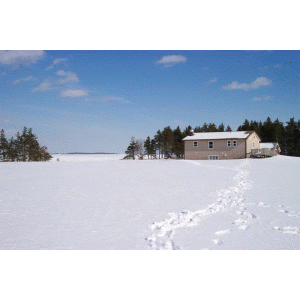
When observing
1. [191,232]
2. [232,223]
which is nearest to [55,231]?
[191,232]

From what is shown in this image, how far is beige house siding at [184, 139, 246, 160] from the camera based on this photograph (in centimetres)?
3844

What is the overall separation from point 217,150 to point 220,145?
3.28 ft

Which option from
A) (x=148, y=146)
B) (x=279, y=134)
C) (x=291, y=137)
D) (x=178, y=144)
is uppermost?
(x=279, y=134)

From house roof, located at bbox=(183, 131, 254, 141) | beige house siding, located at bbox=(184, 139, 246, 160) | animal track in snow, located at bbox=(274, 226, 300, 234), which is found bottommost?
animal track in snow, located at bbox=(274, 226, 300, 234)

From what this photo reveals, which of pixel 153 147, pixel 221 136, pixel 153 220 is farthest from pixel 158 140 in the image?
pixel 153 220

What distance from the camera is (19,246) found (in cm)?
454

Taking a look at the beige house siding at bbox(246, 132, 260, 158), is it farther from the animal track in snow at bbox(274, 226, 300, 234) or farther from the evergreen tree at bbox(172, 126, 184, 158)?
the animal track in snow at bbox(274, 226, 300, 234)

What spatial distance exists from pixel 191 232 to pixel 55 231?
3129mm

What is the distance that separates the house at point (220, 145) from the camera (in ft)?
126

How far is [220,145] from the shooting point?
3959 cm

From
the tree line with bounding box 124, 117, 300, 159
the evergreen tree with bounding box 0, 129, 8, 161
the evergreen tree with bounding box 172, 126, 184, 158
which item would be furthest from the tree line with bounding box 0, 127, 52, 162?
the evergreen tree with bounding box 172, 126, 184, 158

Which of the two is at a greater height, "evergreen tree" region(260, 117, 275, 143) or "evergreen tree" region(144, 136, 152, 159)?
"evergreen tree" region(260, 117, 275, 143)

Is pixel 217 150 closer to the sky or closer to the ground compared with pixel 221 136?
closer to the ground

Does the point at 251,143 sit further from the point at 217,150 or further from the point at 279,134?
the point at 279,134
